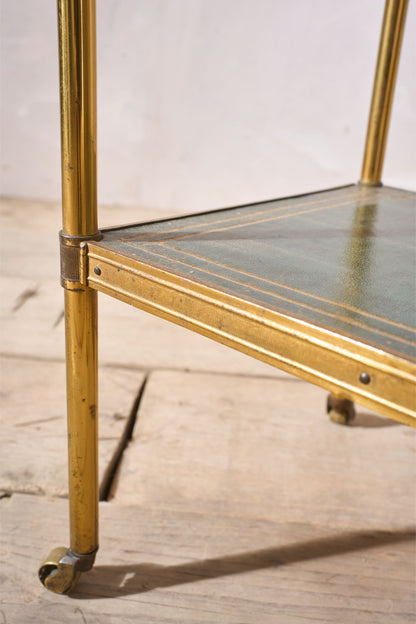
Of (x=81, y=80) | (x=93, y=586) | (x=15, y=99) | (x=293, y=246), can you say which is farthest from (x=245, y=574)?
(x=15, y=99)

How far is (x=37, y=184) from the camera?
2.19 m

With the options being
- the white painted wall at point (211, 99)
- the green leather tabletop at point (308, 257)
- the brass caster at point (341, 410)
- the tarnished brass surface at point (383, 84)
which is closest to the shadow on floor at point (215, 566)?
the brass caster at point (341, 410)

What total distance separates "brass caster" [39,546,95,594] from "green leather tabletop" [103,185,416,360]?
1.02ft

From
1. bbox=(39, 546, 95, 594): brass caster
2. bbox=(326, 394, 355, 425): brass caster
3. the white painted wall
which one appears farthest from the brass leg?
the white painted wall

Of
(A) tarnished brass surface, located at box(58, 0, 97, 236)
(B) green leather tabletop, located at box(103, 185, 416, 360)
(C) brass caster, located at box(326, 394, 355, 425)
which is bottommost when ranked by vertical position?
(C) brass caster, located at box(326, 394, 355, 425)

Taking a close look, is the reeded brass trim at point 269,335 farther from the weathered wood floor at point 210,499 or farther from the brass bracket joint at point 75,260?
the weathered wood floor at point 210,499

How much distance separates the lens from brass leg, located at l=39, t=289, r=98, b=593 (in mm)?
567

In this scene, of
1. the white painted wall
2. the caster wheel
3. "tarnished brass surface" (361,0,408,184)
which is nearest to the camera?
the caster wheel

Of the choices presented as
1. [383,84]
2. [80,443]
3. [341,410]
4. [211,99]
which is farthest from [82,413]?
[211,99]

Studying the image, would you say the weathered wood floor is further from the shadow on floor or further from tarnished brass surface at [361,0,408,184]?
tarnished brass surface at [361,0,408,184]

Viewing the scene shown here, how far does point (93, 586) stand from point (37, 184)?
1.74 meters

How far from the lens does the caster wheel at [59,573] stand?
0.63 metres

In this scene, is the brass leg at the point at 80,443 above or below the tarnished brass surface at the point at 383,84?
below

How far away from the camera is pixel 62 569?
2.07ft
